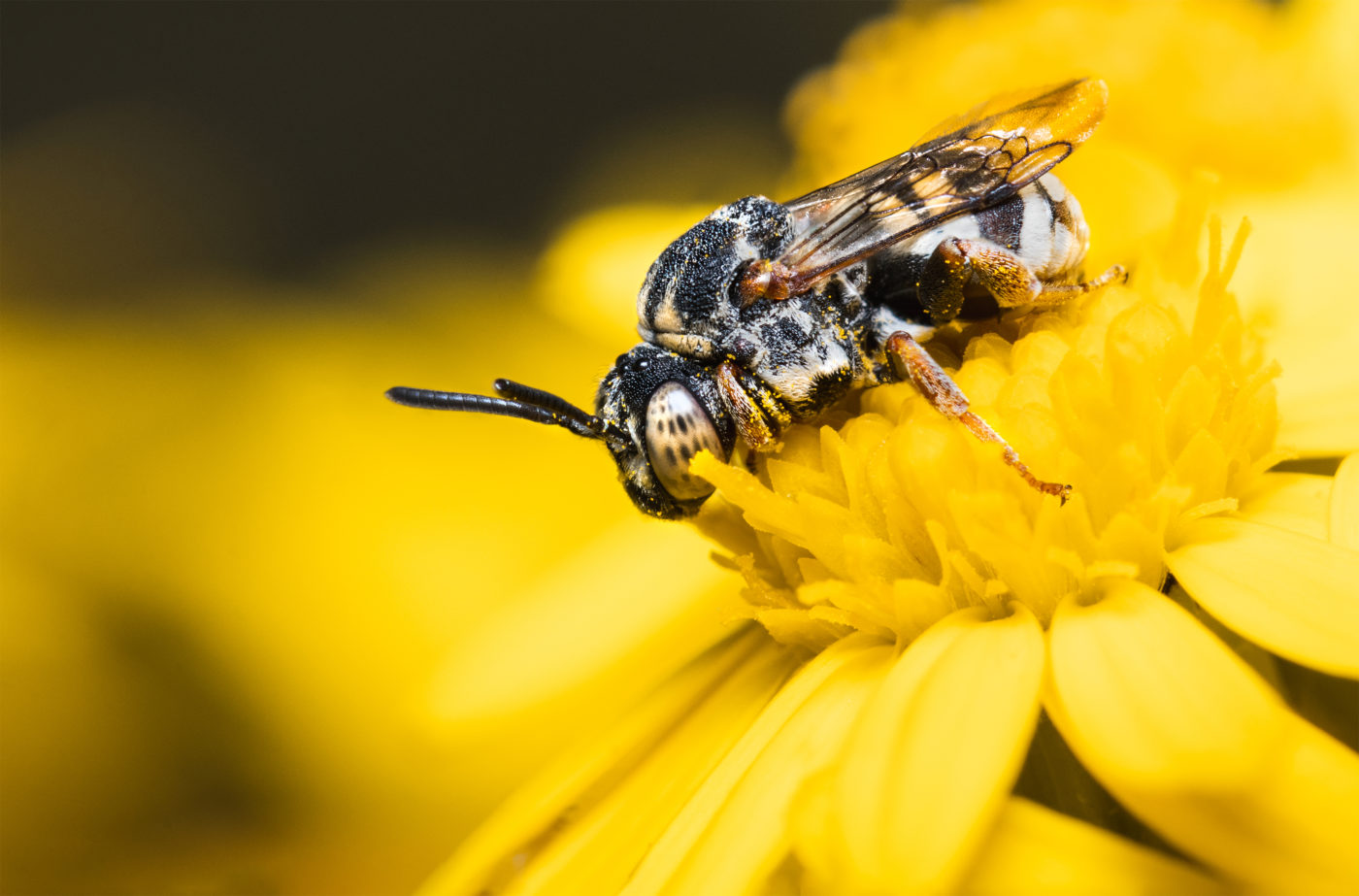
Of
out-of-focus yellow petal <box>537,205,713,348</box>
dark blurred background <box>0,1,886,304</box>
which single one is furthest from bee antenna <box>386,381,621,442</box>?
dark blurred background <box>0,1,886,304</box>

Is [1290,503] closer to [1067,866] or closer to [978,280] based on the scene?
[978,280]

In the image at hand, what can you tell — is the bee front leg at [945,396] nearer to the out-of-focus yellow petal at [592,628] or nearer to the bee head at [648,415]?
the bee head at [648,415]

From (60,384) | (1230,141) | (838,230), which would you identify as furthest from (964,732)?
(60,384)

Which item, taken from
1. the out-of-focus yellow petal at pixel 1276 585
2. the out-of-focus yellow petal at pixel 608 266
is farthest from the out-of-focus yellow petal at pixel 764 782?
the out-of-focus yellow petal at pixel 608 266

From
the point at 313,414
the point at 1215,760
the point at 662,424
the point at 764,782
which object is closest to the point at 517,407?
the point at 662,424

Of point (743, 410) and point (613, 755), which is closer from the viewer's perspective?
point (743, 410)

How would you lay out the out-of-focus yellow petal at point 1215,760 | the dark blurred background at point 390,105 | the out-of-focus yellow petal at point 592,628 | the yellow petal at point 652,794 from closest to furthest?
the out-of-focus yellow petal at point 1215,760, the yellow petal at point 652,794, the out-of-focus yellow petal at point 592,628, the dark blurred background at point 390,105
